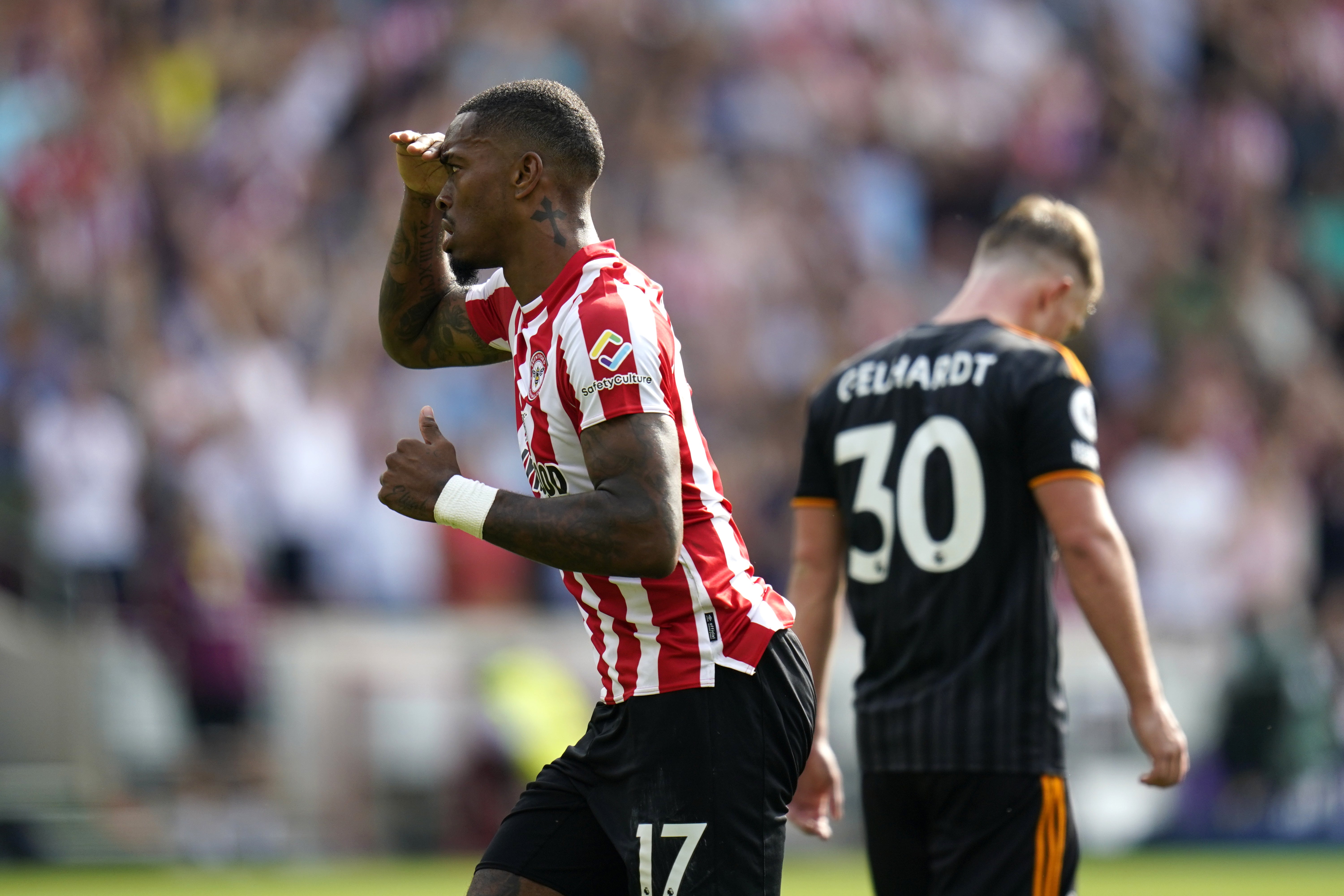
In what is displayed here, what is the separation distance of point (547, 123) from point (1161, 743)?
2.36 m

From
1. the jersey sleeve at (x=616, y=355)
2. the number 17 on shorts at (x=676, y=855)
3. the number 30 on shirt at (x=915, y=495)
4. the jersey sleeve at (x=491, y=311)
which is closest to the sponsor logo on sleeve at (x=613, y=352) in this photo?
the jersey sleeve at (x=616, y=355)

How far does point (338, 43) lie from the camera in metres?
15.2

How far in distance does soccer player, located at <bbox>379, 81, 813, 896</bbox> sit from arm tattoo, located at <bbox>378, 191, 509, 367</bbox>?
20.9 inches

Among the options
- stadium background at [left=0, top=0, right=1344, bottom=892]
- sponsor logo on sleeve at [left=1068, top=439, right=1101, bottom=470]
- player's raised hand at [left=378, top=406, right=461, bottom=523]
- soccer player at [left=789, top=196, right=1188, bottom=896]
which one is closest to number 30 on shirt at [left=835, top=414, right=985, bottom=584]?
soccer player at [left=789, top=196, right=1188, bottom=896]

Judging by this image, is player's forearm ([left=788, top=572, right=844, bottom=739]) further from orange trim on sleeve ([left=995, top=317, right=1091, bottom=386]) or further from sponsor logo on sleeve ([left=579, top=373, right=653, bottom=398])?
sponsor logo on sleeve ([left=579, top=373, right=653, bottom=398])

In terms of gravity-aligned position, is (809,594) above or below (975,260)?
below

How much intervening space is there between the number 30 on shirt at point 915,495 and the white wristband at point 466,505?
1.63 m

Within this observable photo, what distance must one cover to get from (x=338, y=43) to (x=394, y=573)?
5.23 metres

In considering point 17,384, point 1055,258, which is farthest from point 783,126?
point 1055,258

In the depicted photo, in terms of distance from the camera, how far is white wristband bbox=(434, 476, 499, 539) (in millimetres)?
3971

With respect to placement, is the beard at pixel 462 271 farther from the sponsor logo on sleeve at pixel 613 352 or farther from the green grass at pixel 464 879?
the green grass at pixel 464 879

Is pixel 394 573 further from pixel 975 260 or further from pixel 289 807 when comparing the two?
pixel 975 260

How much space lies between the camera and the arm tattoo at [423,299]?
489cm

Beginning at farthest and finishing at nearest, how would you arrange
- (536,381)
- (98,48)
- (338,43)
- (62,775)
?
(338,43), (98,48), (62,775), (536,381)
